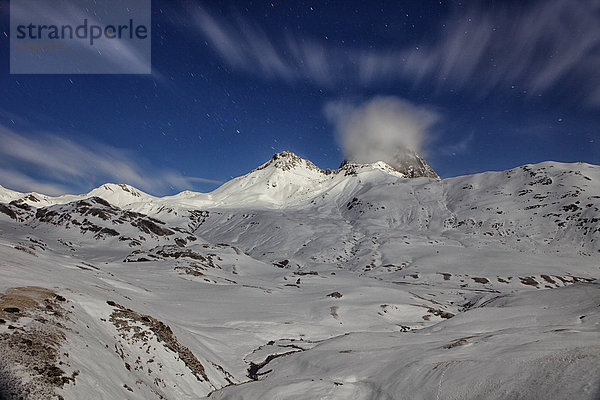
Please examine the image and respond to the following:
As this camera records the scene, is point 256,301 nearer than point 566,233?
Yes

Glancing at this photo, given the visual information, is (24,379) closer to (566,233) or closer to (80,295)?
(80,295)

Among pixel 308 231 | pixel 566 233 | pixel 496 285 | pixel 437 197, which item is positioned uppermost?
pixel 437 197

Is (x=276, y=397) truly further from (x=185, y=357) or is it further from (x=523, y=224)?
(x=523, y=224)

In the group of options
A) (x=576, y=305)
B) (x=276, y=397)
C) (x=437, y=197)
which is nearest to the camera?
(x=276, y=397)

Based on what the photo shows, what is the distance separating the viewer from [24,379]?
18.8 feet

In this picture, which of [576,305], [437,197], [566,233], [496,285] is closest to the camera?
[576,305]

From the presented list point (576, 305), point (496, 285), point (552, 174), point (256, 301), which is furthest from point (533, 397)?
point (552, 174)

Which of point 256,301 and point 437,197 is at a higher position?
point 437,197

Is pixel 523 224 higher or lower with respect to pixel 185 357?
higher

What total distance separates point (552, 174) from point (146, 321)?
738ft

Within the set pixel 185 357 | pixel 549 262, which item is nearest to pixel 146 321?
pixel 185 357

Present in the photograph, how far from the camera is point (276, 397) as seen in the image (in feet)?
31.5

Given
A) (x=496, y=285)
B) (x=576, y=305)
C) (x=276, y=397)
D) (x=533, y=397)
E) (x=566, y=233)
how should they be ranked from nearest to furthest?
(x=533, y=397) < (x=276, y=397) < (x=576, y=305) < (x=496, y=285) < (x=566, y=233)

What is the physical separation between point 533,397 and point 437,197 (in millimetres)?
210341
